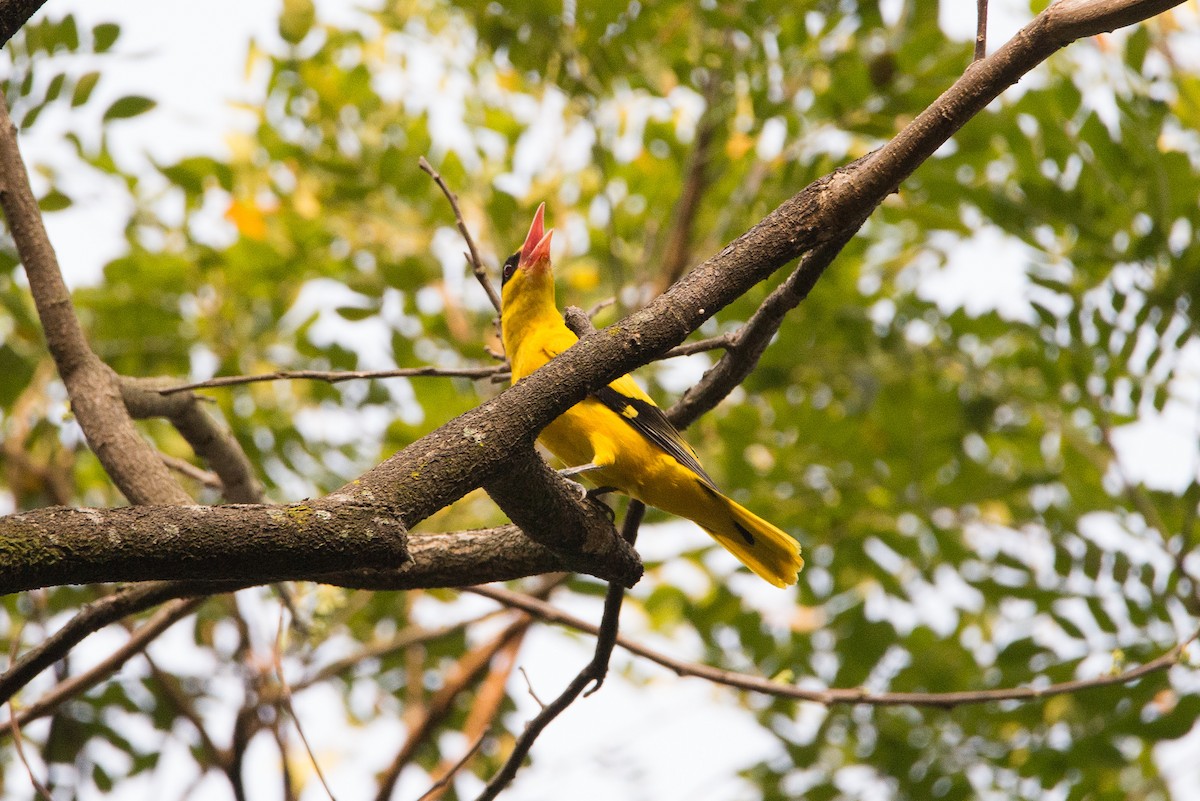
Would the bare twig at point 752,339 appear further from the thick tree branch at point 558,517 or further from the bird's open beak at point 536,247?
the bird's open beak at point 536,247

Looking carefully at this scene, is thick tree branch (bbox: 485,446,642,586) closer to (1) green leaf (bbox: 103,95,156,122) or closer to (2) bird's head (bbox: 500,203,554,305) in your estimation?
(2) bird's head (bbox: 500,203,554,305)

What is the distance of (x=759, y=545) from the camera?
135 inches

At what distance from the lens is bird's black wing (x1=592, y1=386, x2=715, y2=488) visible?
10.8ft

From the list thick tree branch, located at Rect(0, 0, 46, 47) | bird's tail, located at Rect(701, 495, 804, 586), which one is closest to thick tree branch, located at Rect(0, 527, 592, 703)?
bird's tail, located at Rect(701, 495, 804, 586)

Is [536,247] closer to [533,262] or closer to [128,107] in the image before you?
[533,262]

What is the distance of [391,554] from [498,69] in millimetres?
4153

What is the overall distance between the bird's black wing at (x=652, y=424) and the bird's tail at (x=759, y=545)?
15 centimetres

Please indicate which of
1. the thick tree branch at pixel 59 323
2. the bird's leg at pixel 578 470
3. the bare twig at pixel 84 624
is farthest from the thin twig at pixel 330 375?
the bare twig at pixel 84 624

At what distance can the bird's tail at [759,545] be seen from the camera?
3359 mm

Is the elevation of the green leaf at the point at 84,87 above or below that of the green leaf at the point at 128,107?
below

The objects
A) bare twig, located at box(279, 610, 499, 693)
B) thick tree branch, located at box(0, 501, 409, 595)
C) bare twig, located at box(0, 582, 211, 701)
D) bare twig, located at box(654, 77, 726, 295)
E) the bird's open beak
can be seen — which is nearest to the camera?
thick tree branch, located at box(0, 501, 409, 595)

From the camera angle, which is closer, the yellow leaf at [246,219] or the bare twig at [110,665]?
the bare twig at [110,665]

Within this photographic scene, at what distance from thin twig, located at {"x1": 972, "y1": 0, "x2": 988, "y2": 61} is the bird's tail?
1554 millimetres

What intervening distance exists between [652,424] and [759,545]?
0.49 metres
